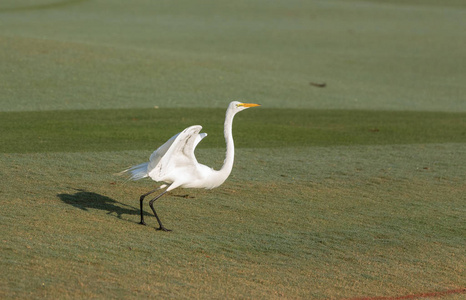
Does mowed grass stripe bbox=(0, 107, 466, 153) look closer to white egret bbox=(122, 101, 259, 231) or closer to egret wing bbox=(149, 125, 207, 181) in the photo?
white egret bbox=(122, 101, 259, 231)

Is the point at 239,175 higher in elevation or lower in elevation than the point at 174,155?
lower

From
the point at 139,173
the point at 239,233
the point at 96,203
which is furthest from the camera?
the point at 96,203

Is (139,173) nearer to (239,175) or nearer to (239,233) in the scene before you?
(239,233)

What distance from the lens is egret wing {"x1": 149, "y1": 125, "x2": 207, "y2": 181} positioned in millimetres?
6738

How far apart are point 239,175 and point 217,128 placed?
4230 millimetres

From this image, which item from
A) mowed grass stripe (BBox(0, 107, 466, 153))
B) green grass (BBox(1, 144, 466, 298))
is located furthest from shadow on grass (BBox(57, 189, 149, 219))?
mowed grass stripe (BBox(0, 107, 466, 153))

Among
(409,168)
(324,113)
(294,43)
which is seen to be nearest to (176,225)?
(409,168)

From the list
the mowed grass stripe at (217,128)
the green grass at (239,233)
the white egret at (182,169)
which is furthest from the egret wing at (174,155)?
the mowed grass stripe at (217,128)

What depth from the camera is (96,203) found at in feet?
26.3

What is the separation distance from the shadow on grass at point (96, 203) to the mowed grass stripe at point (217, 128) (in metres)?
2.94

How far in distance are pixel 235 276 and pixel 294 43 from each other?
2635cm

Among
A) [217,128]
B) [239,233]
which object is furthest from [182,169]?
[217,128]

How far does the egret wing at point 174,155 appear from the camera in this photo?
674 centimetres

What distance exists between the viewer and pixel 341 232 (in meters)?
7.56
